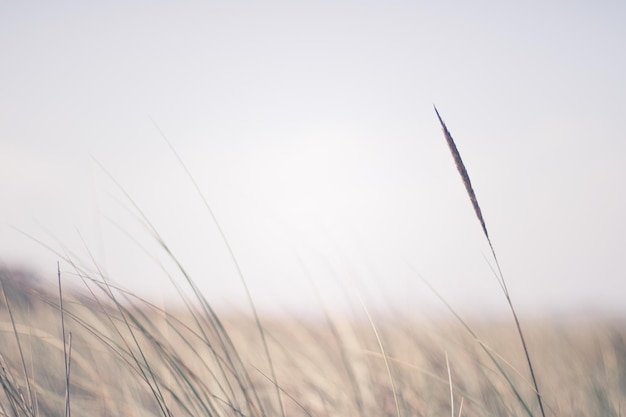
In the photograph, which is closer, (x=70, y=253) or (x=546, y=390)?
(x=70, y=253)

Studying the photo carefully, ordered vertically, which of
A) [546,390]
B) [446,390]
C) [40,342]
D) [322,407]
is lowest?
[546,390]

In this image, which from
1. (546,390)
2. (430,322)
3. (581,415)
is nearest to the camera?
(581,415)

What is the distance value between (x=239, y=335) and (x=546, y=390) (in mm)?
1014

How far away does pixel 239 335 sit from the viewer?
1.44m

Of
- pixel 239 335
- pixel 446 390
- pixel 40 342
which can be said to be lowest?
pixel 446 390

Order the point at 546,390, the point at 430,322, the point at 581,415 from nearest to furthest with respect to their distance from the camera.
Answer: the point at 581,415 < the point at 430,322 < the point at 546,390

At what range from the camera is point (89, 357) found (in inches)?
60.9

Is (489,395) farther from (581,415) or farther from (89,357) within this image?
(89,357)

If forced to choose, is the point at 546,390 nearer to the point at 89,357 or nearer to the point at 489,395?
the point at 489,395

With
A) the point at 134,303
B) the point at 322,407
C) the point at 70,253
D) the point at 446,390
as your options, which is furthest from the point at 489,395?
the point at 70,253

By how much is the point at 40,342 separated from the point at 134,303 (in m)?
0.70

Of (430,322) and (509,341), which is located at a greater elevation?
(430,322)

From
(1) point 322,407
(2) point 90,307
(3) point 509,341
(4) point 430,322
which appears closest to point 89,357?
(2) point 90,307

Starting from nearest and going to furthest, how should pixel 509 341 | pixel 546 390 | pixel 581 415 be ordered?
pixel 581 415
pixel 546 390
pixel 509 341
